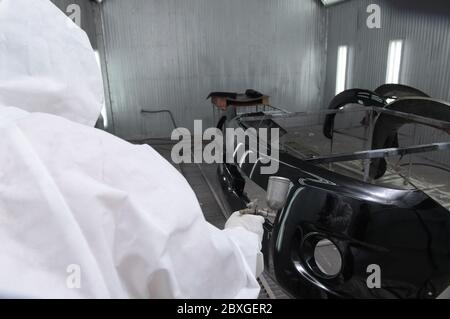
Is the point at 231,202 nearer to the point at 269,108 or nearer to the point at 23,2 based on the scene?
the point at 23,2

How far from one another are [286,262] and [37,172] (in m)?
1.07

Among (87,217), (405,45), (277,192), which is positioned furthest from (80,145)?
(405,45)

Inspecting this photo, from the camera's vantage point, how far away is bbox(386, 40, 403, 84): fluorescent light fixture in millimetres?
5445

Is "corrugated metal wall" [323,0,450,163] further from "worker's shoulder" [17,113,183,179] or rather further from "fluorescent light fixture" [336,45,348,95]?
"worker's shoulder" [17,113,183,179]

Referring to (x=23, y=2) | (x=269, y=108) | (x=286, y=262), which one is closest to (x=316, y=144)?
(x=269, y=108)

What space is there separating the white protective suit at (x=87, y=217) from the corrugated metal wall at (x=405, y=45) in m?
4.84

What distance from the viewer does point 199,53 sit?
640cm

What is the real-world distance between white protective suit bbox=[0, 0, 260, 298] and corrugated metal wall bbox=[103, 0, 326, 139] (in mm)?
5626

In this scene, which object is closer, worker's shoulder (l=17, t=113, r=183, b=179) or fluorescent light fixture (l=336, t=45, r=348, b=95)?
worker's shoulder (l=17, t=113, r=183, b=179)

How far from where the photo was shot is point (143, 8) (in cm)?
596

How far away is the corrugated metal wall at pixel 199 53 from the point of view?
19.8 feet

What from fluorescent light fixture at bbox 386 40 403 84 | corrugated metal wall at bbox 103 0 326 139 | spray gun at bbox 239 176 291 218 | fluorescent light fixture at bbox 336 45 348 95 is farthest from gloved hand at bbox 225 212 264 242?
fluorescent light fixture at bbox 336 45 348 95

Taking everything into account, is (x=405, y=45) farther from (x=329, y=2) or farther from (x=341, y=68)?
(x=329, y=2)

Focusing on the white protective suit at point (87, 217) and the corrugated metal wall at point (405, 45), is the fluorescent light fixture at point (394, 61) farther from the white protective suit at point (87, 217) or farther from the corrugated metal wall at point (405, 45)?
the white protective suit at point (87, 217)
